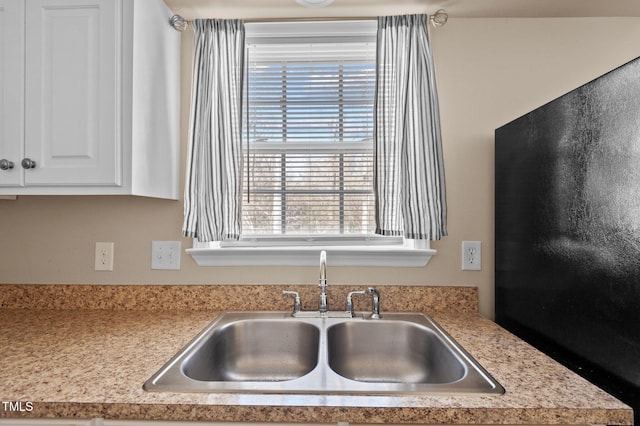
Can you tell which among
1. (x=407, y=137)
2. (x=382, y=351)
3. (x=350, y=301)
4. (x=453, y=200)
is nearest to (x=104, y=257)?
(x=350, y=301)

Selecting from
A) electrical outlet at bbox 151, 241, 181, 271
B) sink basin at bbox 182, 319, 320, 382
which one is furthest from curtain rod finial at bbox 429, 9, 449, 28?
electrical outlet at bbox 151, 241, 181, 271

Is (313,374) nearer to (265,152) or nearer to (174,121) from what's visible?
(265,152)

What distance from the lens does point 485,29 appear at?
1.50 metres

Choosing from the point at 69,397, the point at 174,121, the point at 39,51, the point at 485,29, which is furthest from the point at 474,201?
the point at 39,51

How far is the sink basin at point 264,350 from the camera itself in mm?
1277

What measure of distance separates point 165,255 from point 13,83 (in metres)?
0.82

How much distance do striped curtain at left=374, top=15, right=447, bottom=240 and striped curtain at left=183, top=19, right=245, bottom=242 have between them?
1.98ft

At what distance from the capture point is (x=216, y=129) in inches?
56.7

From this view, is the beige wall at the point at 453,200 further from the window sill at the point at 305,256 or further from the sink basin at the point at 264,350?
the sink basin at the point at 264,350

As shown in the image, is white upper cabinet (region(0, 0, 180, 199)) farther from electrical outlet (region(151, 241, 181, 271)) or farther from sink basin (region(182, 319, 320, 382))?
sink basin (region(182, 319, 320, 382))

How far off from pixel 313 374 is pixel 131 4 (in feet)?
4.43

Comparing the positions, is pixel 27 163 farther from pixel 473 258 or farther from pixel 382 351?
pixel 473 258

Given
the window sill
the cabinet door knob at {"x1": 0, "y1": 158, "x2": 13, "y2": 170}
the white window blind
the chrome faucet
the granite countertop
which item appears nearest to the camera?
the granite countertop

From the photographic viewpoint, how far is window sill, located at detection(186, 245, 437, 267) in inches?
58.1
